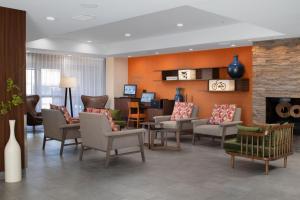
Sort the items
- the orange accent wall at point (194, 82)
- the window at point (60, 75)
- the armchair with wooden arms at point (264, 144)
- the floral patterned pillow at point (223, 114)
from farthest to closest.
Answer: the window at point (60, 75)
the orange accent wall at point (194, 82)
the floral patterned pillow at point (223, 114)
the armchair with wooden arms at point (264, 144)

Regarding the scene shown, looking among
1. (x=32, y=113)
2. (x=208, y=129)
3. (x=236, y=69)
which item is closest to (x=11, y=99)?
(x=208, y=129)

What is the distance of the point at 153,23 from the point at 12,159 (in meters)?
4.50

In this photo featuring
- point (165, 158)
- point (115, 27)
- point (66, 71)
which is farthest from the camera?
point (66, 71)

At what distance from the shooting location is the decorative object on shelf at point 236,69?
8911mm

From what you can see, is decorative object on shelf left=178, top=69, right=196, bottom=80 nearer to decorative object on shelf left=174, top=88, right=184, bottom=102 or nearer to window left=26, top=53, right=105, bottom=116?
decorative object on shelf left=174, top=88, right=184, bottom=102

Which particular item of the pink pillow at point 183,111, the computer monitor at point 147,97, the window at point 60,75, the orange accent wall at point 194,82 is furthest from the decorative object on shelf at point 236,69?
the window at point 60,75

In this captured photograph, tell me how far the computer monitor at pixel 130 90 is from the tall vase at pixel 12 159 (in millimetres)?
7453

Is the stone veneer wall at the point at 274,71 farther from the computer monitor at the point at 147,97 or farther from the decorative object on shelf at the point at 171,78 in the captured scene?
the computer monitor at the point at 147,97

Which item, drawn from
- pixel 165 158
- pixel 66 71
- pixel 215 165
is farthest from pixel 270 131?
pixel 66 71

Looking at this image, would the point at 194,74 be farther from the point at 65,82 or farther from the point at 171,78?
the point at 65,82

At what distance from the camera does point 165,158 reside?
21.3ft

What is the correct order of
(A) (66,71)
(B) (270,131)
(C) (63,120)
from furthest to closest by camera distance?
(A) (66,71)
(C) (63,120)
(B) (270,131)

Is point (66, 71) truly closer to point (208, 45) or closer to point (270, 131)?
point (208, 45)

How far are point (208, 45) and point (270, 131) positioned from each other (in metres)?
4.05
